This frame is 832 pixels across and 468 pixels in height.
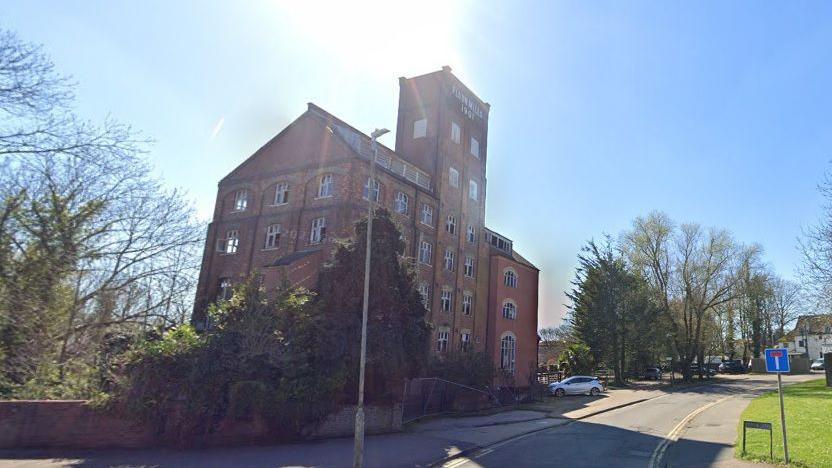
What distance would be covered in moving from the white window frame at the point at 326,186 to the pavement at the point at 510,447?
15.1 meters

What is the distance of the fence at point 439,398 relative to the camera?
79.0ft

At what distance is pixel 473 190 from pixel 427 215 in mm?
7693

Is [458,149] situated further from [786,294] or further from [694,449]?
[786,294]

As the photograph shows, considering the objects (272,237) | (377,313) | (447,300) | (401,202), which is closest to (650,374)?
(447,300)

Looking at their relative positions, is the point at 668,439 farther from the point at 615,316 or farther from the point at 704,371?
the point at 704,371

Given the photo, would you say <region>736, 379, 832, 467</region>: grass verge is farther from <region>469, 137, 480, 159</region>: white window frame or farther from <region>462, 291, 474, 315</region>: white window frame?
<region>469, 137, 480, 159</region>: white window frame

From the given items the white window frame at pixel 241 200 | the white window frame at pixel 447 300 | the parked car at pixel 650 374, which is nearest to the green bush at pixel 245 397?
the white window frame at pixel 447 300

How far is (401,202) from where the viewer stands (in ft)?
113

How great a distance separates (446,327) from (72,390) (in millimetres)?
24233

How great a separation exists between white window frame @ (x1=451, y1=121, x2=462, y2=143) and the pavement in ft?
71.9

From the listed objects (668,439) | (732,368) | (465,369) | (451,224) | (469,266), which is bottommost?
(668,439)

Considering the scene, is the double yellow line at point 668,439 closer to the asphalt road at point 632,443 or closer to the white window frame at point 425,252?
the asphalt road at point 632,443

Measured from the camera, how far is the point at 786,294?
6669 cm

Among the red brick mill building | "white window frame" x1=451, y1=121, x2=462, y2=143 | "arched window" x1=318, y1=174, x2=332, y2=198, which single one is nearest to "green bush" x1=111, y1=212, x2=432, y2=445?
the red brick mill building
